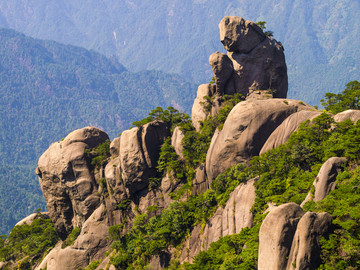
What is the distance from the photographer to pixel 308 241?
30.2 meters

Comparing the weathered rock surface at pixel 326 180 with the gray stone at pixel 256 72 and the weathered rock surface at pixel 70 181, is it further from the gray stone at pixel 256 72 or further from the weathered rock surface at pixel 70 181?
the weathered rock surface at pixel 70 181

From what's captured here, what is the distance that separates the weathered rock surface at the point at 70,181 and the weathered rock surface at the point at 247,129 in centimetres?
2323

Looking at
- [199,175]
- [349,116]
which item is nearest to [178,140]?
[199,175]

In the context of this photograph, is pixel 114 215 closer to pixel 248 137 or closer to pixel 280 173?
pixel 248 137

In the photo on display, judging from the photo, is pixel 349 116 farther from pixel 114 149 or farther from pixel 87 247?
pixel 87 247

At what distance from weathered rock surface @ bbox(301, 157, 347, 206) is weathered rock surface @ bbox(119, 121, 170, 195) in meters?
30.2

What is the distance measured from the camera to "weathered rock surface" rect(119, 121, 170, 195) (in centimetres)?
6475

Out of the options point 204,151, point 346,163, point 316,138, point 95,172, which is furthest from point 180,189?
point 346,163

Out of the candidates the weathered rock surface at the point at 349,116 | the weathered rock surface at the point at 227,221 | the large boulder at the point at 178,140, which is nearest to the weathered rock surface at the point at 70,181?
the large boulder at the point at 178,140

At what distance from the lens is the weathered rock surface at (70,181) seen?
71000mm

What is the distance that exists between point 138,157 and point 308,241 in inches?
1463

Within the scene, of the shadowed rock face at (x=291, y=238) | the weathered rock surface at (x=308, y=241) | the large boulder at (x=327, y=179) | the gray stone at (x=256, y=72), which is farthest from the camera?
the gray stone at (x=256, y=72)

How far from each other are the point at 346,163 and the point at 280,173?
30.5ft

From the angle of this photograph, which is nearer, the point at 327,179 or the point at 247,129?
the point at 327,179
